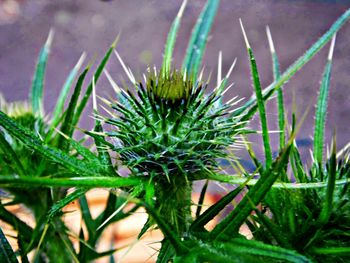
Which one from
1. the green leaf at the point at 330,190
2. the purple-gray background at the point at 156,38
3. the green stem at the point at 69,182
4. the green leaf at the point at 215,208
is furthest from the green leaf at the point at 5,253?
the purple-gray background at the point at 156,38

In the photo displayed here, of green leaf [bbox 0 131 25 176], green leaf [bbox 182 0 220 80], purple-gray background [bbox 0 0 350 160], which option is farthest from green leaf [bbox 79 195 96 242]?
purple-gray background [bbox 0 0 350 160]

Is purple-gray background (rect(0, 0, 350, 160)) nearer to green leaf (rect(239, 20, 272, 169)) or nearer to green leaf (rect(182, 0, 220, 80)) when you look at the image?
green leaf (rect(182, 0, 220, 80))

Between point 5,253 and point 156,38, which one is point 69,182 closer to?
point 5,253

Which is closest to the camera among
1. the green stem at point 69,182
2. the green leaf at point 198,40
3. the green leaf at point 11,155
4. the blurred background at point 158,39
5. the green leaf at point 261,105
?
the green stem at point 69,182

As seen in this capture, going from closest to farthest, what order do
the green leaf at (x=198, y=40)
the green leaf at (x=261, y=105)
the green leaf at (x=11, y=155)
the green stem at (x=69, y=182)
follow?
the green stem at (x=69, y=182) < the green leaf at (x=261, y=105) < the green leaf at (x=11, y=155) < the green leaf at (x=198, y=40)

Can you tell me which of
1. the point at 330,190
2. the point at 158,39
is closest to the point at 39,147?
the point at 330,190

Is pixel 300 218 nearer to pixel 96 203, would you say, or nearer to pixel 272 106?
pixel 96 203

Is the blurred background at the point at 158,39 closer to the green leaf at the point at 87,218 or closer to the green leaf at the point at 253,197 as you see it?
the green leaf at the point at 87,218
